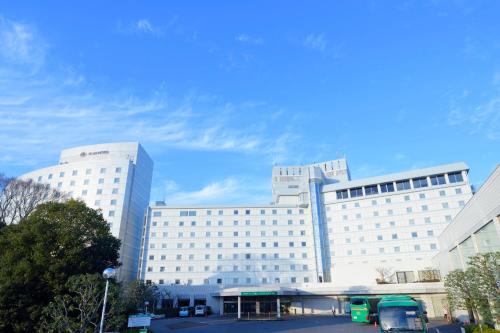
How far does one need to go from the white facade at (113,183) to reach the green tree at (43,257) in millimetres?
38422

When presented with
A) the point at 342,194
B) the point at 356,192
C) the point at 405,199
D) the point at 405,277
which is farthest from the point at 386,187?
the point at 405,277

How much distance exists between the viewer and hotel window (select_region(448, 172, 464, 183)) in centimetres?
5984

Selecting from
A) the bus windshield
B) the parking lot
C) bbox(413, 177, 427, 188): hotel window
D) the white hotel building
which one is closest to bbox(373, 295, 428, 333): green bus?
the bus windshield

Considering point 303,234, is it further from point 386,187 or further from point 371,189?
point 386,187

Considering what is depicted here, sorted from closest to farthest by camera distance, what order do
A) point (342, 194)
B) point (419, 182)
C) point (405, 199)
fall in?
point (405, 199) → point (419, 182) → point (342, 194)

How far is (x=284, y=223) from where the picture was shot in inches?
2680

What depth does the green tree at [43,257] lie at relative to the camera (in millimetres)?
21000

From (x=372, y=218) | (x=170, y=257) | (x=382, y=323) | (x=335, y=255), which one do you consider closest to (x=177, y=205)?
(x=170, y=257)

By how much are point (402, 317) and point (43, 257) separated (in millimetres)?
24638

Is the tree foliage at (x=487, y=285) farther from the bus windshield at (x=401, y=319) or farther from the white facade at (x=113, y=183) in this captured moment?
the white facade at (x=113, y=183)

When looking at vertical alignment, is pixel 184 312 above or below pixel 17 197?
below

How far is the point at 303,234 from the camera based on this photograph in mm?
67250

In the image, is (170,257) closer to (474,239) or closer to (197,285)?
(197,285)

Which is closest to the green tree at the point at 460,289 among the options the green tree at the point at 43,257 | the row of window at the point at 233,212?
the green tree at the point at 43,257
